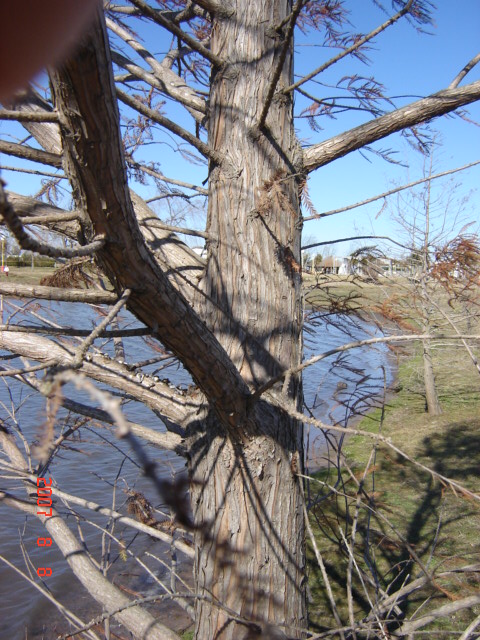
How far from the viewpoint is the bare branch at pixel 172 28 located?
2.14 metres

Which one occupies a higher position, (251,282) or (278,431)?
(251,282)

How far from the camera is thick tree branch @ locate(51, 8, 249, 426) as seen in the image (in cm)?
118

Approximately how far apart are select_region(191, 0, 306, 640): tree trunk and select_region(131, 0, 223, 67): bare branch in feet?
0.23

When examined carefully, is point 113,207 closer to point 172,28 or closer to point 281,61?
point 281,61

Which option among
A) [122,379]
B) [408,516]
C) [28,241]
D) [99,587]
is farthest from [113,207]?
[408,516]

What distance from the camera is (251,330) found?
7.77ft

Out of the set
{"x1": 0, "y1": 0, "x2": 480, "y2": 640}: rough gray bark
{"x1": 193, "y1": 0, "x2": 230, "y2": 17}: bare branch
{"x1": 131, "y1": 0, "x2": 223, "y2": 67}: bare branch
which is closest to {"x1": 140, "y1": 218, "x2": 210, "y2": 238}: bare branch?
{"x1": 0, "y1": 0, "x2": 480, "y2": 640}: rough gray bark

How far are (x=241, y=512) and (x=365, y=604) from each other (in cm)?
397

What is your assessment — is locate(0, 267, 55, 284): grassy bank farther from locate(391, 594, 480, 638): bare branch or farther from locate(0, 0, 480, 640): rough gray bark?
locate(391, 594, 480, 638): bare branch

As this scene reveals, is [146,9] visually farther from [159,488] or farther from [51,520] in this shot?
[51,520]

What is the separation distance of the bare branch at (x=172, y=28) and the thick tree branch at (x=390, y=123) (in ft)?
1.94


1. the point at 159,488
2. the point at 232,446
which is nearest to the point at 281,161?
the point at 232,446

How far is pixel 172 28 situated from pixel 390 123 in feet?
3.37

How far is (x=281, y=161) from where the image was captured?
2447 millimetres
